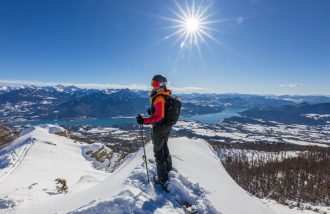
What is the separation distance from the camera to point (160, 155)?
10.6 metres

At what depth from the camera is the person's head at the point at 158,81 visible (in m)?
10.3

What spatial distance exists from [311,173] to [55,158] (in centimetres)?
11567

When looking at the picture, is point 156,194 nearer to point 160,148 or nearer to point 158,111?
point 160,148


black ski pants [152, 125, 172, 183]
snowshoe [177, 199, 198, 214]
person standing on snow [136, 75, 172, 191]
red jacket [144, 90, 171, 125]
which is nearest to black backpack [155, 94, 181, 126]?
person standing on snow [136, 75, 172, 191]

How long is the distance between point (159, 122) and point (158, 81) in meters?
1.49

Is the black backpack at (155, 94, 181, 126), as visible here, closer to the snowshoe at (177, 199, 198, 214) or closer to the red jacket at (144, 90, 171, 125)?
the red jacket at (144, 90, 171, 125)

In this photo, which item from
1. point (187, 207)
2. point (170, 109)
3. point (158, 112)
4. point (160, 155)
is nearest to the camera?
point (187, 207)

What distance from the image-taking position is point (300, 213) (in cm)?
1759

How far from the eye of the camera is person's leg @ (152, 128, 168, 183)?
10430 millimetres

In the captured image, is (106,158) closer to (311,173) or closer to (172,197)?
(172,197)

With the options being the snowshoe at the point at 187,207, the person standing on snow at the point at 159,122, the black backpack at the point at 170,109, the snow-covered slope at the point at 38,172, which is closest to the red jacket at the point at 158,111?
the person standing on snow at the point at 159,122

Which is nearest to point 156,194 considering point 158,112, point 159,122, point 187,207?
point 187,207

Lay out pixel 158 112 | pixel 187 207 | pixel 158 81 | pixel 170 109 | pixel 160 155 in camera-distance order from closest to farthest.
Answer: pixel 187 207 → pixel 158 112 → pixel 158 81 → pixel 170 109 → pixel 160 155

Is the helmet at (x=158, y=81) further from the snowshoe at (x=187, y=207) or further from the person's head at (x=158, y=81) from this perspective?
the snowshoe at (x=187, y=207)
